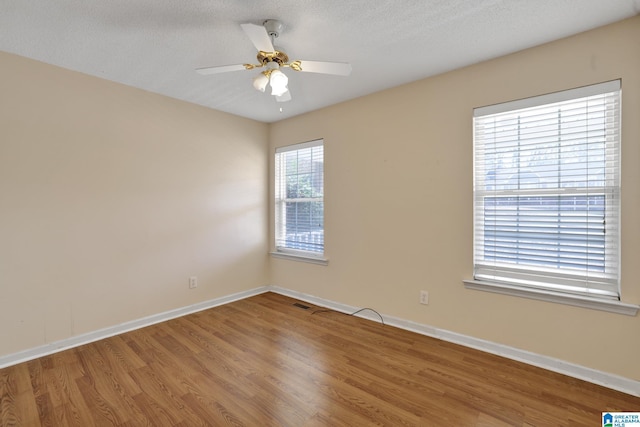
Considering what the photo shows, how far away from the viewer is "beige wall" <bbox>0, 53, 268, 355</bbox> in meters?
2.33

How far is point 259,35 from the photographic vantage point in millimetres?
1676

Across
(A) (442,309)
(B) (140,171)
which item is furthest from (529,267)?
(B) (140,171)

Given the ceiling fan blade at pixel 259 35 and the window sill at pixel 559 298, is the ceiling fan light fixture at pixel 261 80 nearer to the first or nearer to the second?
the ceiling fan blade at pixel 259 35

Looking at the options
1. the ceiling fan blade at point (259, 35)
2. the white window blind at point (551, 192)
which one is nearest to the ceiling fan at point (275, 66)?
the ceiling fan blade at point (259, 35)

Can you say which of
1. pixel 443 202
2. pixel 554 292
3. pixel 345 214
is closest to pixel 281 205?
pixel 345 214

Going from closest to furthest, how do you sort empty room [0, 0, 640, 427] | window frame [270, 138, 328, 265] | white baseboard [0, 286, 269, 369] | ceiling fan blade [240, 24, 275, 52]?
1. ceiling fan blade [240, 24, 275, 52]
2. empty room [0, 0, 640, 427]
3. white baseboard [0, 286, 269, 369]
4. window frame [270, 138, 328, 265]

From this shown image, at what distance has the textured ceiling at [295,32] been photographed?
1767mm

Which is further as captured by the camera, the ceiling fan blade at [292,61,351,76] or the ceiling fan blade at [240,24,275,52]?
the ceiling fan blade at [292,61,351,76]

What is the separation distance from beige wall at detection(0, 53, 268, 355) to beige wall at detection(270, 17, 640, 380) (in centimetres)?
117

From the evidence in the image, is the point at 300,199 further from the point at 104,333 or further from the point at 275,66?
the point at 104,333

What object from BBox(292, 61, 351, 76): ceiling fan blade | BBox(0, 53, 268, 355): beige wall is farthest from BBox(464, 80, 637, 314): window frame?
BBox(0, 53, 268, 355): beige wall

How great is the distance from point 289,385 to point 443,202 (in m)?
1.95

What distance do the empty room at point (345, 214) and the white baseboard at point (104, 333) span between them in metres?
0.02

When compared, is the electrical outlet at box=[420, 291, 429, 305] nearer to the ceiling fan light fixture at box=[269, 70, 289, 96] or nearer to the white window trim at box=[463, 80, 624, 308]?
the white window trim at box=[463, 80, 624, 308]
